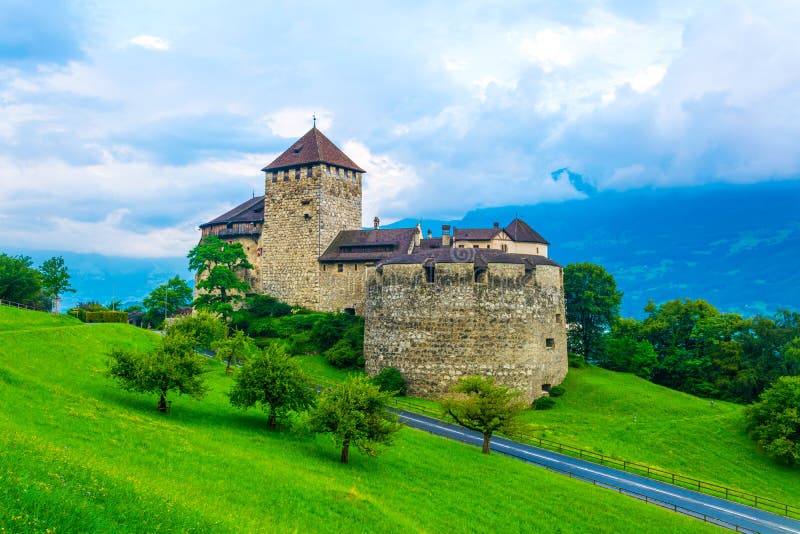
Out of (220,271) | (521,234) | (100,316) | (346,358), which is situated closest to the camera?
(100,316)

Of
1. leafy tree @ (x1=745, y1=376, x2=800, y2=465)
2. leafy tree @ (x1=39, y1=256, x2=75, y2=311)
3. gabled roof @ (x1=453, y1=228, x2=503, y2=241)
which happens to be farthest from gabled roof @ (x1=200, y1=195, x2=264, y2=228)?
leafy tree @ (x1=745, y1=376, x2=800, y2=465)

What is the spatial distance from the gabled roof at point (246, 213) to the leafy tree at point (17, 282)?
22203 millimetres

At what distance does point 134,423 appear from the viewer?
27.0m

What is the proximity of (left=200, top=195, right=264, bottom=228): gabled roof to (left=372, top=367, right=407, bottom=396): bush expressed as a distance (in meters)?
32.2

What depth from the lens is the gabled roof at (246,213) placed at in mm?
80250

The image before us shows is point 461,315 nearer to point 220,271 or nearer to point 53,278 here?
point 220,271

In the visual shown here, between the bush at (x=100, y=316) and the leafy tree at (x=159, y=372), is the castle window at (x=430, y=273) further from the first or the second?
the bush at (x=100, y=316)

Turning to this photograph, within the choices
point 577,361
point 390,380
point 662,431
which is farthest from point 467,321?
point 577,361

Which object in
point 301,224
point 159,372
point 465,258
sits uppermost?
point 301,224

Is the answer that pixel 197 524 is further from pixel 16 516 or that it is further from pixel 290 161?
pixel 290 161

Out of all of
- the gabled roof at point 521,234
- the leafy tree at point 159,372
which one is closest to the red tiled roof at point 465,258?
the gabled roof at point 521,234

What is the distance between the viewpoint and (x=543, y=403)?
53.1m

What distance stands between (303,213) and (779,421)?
168 ft

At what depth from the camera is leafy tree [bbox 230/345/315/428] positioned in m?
32.5
